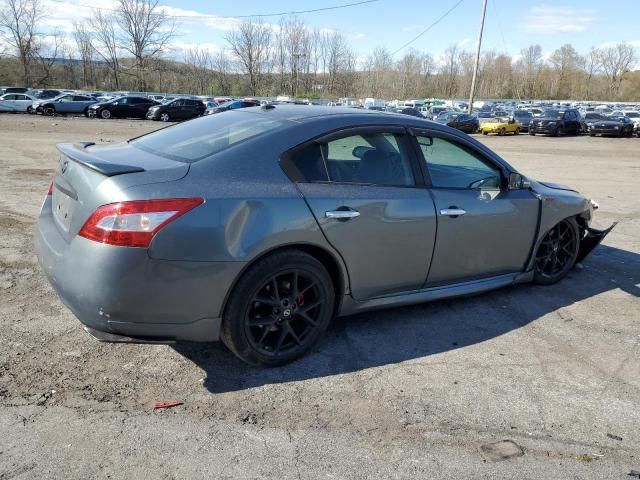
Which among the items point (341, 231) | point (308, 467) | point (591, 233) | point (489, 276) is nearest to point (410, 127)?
point (341, 231)

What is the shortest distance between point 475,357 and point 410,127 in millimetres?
1730

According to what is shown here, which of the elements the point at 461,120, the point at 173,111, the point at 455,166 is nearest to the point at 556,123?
the point at 461,120

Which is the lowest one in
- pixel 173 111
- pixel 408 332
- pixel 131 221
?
pixel 408 332

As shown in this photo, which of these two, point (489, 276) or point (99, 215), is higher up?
point (99, 215)

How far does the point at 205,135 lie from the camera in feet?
12.0

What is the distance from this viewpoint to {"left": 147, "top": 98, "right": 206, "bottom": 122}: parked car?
37.0 meters

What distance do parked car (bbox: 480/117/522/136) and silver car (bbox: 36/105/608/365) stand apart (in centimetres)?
3321

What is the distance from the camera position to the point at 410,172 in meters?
3.85

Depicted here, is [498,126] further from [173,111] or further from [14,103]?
[14,103]

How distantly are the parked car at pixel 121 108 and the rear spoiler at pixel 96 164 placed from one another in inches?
1443

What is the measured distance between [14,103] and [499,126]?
111ft

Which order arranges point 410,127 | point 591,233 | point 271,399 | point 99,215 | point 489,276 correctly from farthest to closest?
1. point 591,233
2. point 489,276
3. point 410,127
4. point 271,399
5. point 99,215

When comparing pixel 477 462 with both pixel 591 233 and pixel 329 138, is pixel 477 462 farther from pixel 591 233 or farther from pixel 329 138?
pixel 591 233

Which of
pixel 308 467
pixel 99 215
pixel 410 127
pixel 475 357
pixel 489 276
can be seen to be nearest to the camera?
pixel 308 467
